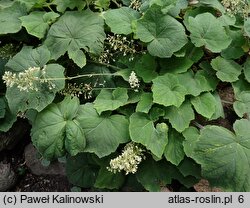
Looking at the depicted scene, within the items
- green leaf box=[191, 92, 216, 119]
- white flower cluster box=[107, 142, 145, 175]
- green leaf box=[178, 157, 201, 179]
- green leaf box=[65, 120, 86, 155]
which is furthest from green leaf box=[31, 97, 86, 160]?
green leaf box=[191, 92, 216, 119]

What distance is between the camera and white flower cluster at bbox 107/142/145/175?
2.36 m

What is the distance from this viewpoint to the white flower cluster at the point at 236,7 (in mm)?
2864

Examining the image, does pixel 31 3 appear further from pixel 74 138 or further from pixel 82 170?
pixel 82 170

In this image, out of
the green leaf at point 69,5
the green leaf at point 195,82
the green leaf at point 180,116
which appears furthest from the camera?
the green leaf at point 69,5

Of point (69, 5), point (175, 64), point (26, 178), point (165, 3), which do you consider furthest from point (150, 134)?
point (26, 178)

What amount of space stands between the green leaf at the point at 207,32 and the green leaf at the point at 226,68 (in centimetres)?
15

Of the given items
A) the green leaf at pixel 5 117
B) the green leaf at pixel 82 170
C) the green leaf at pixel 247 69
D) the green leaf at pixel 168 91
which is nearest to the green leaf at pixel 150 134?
the green leaf at pixel 168 91

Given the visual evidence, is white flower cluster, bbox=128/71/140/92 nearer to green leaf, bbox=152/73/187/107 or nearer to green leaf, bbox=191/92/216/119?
green leaf, bbox=152/73/187/107

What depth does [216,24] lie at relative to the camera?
8.87ft

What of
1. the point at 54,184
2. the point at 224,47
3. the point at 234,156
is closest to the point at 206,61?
the point at 224,47

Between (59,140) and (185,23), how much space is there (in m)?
1.34

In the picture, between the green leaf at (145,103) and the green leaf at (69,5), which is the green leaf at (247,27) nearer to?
the green leaf at (145,103)

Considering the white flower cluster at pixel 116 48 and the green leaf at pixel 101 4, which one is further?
the green leaf at pixel 101 4

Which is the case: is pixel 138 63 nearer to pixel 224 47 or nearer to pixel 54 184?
pixel 224 47
